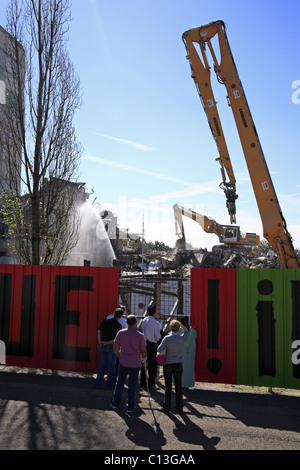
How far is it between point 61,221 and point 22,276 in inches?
108

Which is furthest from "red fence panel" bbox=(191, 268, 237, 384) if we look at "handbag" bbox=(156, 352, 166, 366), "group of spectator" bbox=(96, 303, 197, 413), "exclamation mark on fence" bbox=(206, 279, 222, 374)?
"handbag" bbox=(156, 352, 166, 366)

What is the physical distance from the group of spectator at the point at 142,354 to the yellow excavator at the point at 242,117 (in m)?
8.93

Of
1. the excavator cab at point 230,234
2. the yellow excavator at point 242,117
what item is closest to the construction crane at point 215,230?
the excavator cab at point 230,234

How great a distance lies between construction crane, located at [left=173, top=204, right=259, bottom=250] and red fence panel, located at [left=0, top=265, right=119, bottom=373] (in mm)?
16167

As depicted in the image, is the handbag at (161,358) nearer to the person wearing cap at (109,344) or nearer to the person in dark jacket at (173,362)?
the person in dark jacket at (173,362)

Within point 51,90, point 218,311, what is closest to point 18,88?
point 51,90

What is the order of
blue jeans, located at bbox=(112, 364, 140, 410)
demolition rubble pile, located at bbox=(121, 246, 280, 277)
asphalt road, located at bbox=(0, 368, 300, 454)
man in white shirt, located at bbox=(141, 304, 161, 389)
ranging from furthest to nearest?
1. demolition rubble pile, located at bbox=(121, 246, 280, 277)
2. man in white shirt, located at bbox=(141, 304, 161, 389)
3. blue jeans, located at bbox=(112, 364, 140, 410)
4. asphalt road, located at bbox=(0, 368, 300, 454)

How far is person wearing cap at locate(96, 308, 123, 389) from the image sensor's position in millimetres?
7238

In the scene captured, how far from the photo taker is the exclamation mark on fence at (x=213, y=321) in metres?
7.50

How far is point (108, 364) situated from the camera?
7348mm

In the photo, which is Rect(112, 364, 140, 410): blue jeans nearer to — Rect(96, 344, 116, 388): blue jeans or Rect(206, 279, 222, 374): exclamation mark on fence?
Rect(96, 344, 116, 388): blue jeans

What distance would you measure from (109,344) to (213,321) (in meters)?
2.12

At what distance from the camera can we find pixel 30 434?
5031 millimetres
